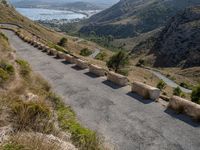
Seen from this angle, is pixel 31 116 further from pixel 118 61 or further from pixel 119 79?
pixel 118 61

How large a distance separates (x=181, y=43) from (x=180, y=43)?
0.70 m

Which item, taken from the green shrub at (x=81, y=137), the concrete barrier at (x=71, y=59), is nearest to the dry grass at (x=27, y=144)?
the green shrub at (x=81, y=137)

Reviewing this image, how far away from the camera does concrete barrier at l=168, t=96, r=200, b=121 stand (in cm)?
1338

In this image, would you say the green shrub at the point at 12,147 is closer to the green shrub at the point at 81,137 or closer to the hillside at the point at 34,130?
the hillside at the point at 34,130

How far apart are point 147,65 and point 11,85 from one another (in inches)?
5537

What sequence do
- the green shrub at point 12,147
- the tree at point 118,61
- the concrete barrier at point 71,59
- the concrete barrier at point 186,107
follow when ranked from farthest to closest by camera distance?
1. the tree at point 118,61
2. the concrete barrier at point 71,59
3. the concrete barrier at point 186,107
4. the green shrub at point 12,147

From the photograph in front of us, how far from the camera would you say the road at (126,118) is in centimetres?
1140

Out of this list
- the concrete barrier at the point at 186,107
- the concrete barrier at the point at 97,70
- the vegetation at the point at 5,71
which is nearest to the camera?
the concrete barrier at the point at 186,107

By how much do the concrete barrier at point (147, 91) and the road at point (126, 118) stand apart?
0.40m

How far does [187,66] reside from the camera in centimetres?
12794

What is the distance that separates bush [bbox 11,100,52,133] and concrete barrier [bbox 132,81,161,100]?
27.3 feet

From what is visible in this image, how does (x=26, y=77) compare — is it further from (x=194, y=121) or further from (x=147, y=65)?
(x=147, y=65)

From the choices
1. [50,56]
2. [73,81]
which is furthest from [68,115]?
[50,56]

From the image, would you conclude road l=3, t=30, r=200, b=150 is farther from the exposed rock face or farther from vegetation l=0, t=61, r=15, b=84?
the exposed rock face
